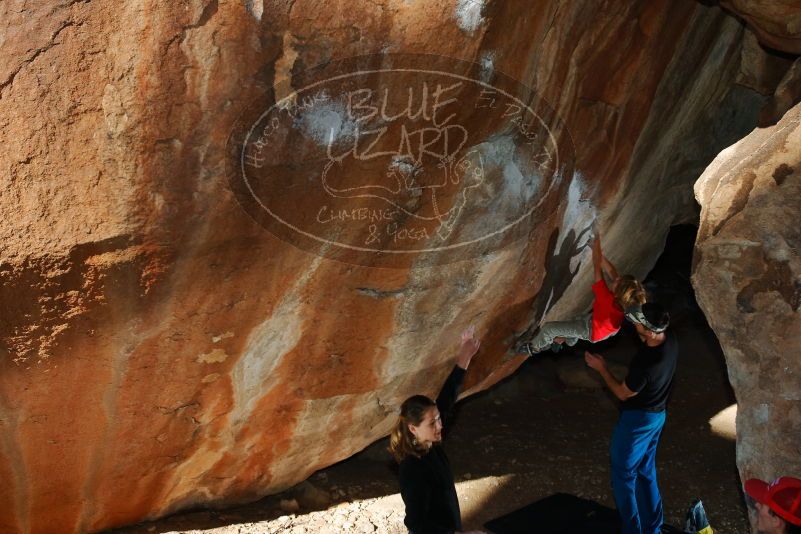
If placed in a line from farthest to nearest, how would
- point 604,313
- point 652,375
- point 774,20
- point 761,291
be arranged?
point 604,313
point 652,375
point 774,20
point 761,291

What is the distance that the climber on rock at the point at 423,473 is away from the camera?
2.85 m

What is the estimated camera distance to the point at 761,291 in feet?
9.74

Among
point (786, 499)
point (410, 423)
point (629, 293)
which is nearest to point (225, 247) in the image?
point (410, 423)

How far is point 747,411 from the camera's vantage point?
117 inches

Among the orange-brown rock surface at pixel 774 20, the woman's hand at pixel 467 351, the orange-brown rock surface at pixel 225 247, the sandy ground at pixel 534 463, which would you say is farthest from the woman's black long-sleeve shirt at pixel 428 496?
the orange-brown rock surface at pixel 774 20

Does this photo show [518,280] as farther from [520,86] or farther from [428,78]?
[428,78]

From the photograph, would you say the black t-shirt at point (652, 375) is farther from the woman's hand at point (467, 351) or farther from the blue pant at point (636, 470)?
the woman's hand at point (467, 351)

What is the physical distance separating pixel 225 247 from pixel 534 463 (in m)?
2.60

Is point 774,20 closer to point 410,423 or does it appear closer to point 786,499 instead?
point 786,499

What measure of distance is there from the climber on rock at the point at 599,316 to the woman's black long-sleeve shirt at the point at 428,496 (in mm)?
1276

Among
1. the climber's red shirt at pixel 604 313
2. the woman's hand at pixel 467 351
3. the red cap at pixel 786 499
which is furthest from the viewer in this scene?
the climber's red shirt at pixel 604 313

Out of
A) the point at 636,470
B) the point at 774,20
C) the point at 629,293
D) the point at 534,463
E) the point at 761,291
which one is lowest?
the point at 534,463

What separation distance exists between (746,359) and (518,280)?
52.9 inches

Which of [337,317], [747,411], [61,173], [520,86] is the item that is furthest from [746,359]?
[61,173]
